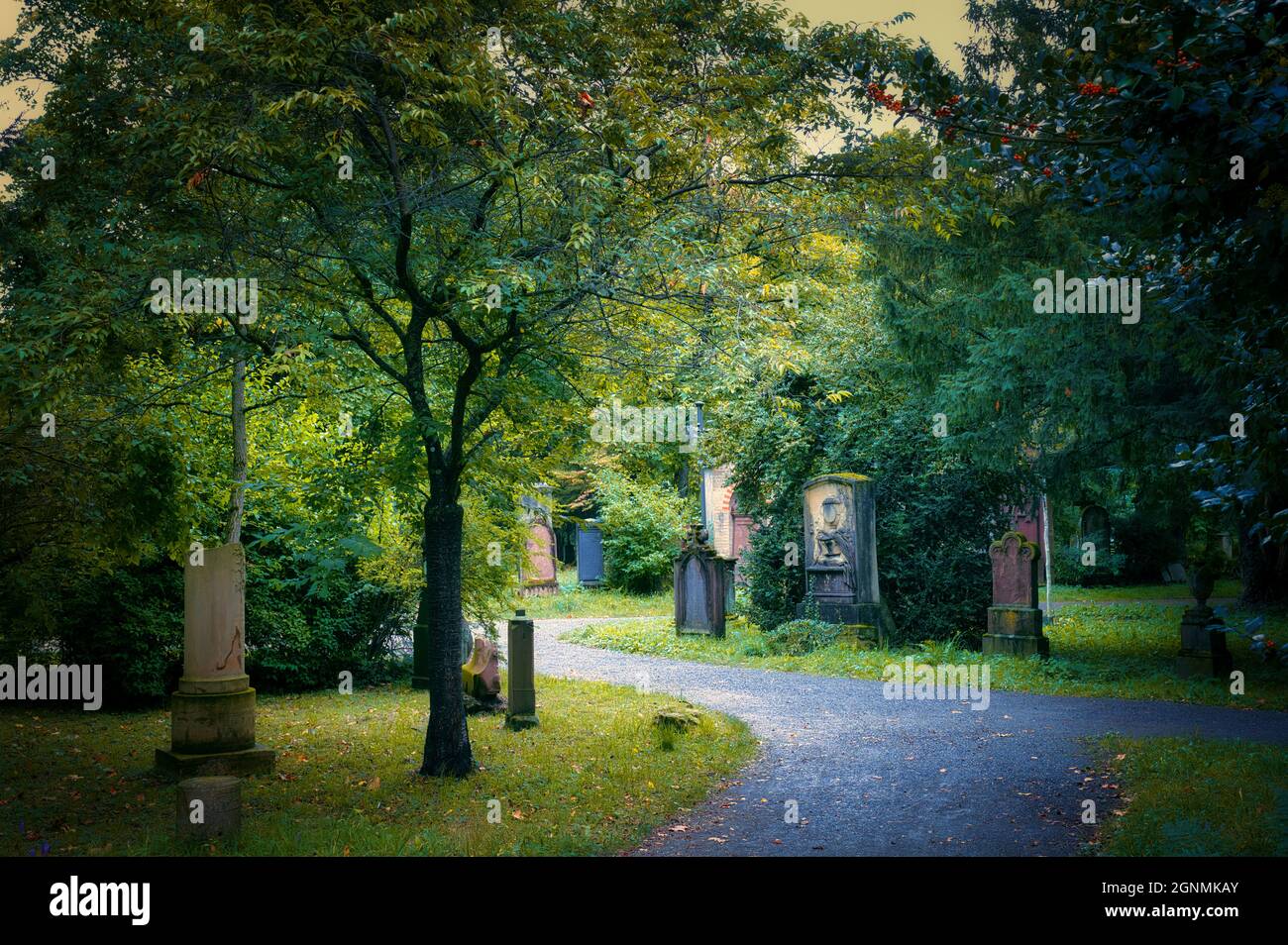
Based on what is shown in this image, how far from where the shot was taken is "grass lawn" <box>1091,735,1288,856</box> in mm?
5758

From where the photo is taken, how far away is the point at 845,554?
55.4ft

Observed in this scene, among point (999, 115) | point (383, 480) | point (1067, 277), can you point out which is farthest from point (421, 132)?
point (1067, 277)

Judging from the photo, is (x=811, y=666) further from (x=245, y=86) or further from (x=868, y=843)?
(x=245, y=86)

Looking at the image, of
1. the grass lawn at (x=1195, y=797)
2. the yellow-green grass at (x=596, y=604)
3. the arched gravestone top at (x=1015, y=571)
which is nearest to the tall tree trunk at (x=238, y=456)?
the grass lawn at (x=1195, y=797)

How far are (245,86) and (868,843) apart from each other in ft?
22.3

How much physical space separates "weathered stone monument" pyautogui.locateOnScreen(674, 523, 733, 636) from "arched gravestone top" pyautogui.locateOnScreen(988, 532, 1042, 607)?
17.3 feet

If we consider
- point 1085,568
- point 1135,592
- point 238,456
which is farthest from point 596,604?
point 238,456

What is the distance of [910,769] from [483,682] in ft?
17.4

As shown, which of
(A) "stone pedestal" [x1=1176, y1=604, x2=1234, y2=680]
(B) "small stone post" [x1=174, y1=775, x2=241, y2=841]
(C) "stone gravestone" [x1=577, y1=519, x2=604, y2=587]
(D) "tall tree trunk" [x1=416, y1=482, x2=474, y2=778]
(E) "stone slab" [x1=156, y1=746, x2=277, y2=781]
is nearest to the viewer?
(B) "small stone post" [x1=174, y1=775, x2=241, y2=841]

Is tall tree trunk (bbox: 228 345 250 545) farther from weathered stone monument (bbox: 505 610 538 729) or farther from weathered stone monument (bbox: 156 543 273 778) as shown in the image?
weathered stone monument (bbox: 505 610 538 729)

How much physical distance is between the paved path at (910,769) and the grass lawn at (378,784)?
496mm

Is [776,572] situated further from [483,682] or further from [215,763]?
[215,763]

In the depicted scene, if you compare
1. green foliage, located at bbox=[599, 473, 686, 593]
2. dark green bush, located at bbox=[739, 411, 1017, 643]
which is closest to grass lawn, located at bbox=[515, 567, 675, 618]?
green foliage, located at bbox=[599, 473, 686, 593]
